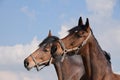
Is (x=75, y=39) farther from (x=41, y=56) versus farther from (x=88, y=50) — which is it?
(x=41, y=56)

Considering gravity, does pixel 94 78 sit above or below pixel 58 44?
below

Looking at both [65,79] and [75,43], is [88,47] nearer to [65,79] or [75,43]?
[75,43]

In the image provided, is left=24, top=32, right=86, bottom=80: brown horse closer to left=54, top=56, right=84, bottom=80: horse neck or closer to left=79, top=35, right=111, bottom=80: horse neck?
left=54, top=56, right=84, bottom=80: horse neck

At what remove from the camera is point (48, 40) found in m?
8.07

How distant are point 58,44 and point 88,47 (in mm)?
625

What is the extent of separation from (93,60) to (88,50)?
0.22 meters

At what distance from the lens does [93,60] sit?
700 cm

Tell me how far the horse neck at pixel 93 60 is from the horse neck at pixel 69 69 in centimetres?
240

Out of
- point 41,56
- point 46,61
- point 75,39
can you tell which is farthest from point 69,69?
point 75,39

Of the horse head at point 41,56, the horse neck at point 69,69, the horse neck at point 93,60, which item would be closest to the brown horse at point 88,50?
the horse neck at point 93,60

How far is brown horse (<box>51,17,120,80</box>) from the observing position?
696 centimetres

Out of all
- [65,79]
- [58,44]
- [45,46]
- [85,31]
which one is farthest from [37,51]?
[65,79]

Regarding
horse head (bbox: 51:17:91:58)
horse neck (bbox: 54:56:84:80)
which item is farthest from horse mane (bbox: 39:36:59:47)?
horse neck (bbox: 54:56:84:80)

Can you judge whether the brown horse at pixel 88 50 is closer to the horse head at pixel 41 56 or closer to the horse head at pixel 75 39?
the horse head at pixel 75 39
